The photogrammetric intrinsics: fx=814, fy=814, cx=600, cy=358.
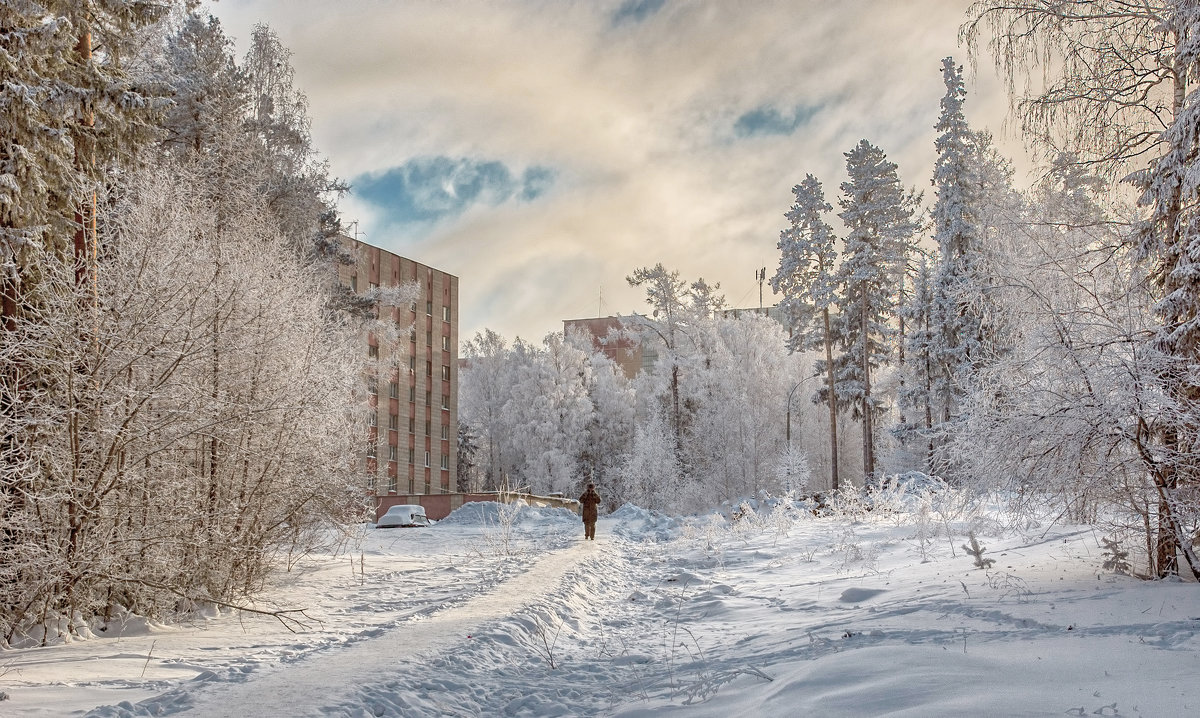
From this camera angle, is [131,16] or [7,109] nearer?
[7,109]

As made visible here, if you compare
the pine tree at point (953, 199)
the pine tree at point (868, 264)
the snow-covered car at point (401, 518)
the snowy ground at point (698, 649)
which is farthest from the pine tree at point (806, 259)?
the snowy ground at point (698, 649)

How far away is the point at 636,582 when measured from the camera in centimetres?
1350

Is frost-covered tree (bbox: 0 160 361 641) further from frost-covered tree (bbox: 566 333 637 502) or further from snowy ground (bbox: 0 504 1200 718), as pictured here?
frost-covered tree (bbox: 566 333 637 502)

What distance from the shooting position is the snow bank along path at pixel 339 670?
17.6ft

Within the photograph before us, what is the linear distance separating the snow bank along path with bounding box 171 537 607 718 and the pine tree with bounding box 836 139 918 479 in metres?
28.3

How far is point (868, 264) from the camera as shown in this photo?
116 feet

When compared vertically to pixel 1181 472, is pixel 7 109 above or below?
above

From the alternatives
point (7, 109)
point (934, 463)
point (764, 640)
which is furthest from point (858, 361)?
point (7, 109)

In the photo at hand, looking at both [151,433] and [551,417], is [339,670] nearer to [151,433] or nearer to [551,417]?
[151,433]

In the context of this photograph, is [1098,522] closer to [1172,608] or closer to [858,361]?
[1172,608]

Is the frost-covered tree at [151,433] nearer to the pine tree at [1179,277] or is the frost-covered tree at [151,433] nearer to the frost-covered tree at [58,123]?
the frost-covered tree at [58,123]

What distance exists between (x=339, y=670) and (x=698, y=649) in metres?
3.11

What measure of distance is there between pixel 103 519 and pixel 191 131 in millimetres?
13901

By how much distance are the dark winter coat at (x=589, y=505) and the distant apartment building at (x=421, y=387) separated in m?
29.2
